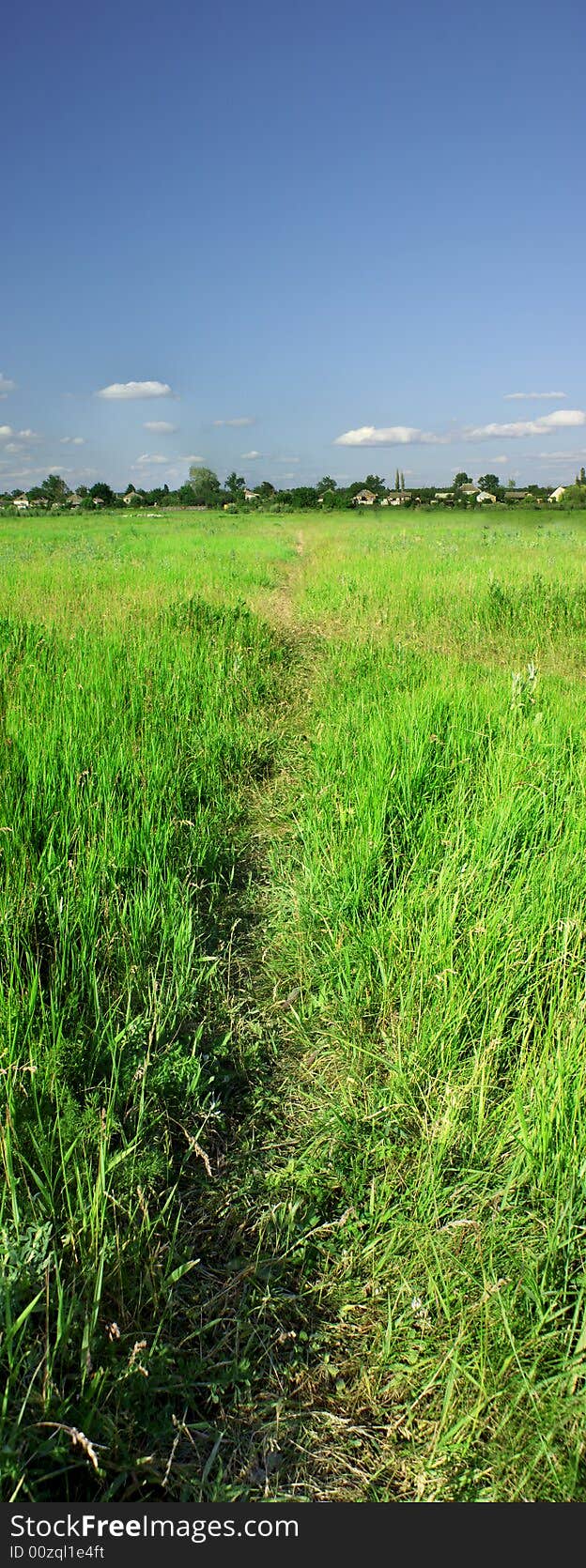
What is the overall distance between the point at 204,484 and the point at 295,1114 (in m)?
115

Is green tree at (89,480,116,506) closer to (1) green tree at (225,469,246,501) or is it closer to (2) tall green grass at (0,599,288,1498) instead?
(1) green tree at (225,469,246,501)

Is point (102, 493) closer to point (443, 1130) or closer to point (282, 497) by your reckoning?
point (282, 497)

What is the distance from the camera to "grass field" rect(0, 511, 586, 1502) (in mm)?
1354

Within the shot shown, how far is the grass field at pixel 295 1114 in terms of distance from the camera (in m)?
1.35

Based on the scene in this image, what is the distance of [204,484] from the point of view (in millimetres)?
107750

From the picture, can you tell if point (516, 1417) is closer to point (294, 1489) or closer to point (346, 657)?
point (294, 1489)

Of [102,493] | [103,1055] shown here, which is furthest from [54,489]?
[103,1055]

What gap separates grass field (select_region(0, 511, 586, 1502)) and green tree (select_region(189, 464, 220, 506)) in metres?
96.7

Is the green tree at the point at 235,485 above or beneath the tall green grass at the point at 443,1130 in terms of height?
above

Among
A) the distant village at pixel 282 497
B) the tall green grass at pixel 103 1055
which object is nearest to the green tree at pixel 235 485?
the distant village at pixel 282 497

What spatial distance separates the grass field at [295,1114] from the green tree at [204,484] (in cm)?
9668

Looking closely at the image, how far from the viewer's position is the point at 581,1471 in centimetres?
126

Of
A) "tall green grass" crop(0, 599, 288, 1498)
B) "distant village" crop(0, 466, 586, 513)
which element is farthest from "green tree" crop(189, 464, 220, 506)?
"tall green grass" crop(0, 599, 288, 1498)

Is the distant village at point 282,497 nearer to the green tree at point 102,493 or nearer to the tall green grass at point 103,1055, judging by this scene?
the green tree at point 102,493
